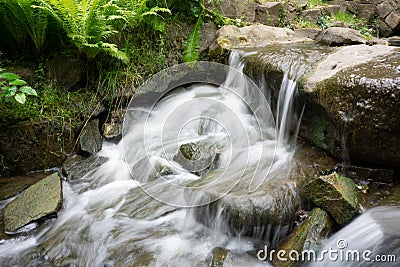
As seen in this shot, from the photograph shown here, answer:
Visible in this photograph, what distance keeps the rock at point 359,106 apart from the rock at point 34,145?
3.16 m

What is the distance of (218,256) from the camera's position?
249 cm

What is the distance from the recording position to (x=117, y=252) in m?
2.67

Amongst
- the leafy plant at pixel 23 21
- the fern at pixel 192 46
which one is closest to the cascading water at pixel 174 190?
the fern at pixel 192 46

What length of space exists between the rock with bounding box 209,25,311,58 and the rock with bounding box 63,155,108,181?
260 centimetres

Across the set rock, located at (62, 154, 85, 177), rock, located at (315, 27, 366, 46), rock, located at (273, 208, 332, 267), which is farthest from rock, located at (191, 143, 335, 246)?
rock, located at (315, 27, 366, 46)

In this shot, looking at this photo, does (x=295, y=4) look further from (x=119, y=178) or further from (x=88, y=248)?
(x=88, y=248)

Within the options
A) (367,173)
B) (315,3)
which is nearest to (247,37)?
(367,173)

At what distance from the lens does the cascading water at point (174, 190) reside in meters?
2.65

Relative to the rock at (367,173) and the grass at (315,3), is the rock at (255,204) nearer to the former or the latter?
the rock at (367,173)

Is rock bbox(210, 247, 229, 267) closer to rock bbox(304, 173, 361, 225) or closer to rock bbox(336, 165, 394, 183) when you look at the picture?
rock bbox(304, 173, 361, 225)

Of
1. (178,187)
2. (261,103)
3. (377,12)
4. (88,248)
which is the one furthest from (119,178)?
(377,12)

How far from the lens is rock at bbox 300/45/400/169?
2.65 m

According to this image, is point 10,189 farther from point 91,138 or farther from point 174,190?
point 174,190

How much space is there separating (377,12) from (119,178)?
8.24 metres
